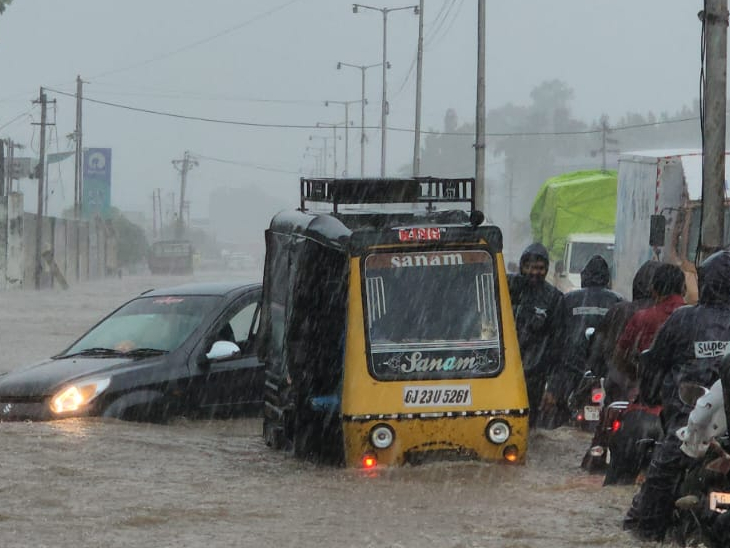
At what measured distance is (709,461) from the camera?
7223 mm

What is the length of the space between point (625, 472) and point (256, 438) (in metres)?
4.26

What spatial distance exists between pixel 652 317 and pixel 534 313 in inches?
116

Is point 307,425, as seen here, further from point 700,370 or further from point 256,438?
point 700,370

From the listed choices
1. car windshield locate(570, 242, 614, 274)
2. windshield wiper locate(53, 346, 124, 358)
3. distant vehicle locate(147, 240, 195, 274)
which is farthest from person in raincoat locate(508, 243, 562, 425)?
distant vehicle locate(147, 240, 195, 274)

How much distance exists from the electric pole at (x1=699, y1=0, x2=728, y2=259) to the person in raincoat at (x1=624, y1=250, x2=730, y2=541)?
6387 millimetres

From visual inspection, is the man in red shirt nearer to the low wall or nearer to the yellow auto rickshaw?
the yellow auto rickshaw

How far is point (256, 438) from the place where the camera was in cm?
1304

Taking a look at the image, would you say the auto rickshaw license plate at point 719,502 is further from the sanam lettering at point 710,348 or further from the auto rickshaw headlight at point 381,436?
the auto rickshaw headlight at point 381,436

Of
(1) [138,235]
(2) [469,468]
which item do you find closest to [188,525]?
(2) [469,468]

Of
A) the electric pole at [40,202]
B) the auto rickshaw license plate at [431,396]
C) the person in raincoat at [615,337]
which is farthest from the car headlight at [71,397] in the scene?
the electric pole at [40,202]

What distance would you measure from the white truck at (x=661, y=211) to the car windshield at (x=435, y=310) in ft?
30.6

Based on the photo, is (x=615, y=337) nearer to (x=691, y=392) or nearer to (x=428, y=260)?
(x=428, y=260)

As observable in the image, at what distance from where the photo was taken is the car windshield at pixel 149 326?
12938mm

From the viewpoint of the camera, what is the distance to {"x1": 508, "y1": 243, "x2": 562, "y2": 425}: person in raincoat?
13000mm
